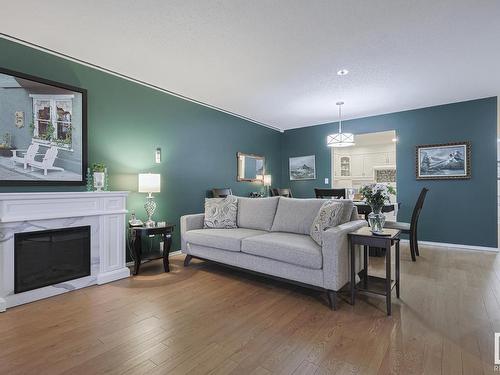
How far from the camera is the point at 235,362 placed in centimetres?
158

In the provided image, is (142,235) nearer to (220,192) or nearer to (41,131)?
(41,131)

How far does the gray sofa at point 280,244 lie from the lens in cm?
231

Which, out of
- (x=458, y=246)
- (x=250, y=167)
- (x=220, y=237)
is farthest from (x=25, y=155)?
(x=458, y=246)

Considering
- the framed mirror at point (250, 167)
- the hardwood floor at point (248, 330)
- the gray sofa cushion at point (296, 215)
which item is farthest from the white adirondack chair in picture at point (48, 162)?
the framed mirror at point (250, 167)

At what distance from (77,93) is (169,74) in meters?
1.13

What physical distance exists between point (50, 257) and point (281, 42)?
3244 millimetres

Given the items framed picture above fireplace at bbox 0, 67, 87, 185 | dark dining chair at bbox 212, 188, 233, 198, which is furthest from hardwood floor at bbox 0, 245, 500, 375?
dark dining chair at bbox 212, 188, 233, 198

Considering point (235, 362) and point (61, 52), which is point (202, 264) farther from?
point (61, 52)

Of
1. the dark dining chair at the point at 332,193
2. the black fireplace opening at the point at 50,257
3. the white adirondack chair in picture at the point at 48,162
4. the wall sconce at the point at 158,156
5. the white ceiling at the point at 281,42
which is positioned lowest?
the black fireplace opening at the point at 50,257

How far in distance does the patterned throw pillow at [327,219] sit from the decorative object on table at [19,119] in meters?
3.20

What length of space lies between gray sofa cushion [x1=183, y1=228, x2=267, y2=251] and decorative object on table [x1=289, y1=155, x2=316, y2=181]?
134 inches

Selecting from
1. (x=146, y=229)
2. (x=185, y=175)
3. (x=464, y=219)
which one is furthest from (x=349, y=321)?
(x=464, y=219)

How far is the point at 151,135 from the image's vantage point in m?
3.88

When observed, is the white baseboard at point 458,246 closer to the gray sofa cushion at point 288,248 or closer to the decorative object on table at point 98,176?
the gray sofa cushion at point 288,248
